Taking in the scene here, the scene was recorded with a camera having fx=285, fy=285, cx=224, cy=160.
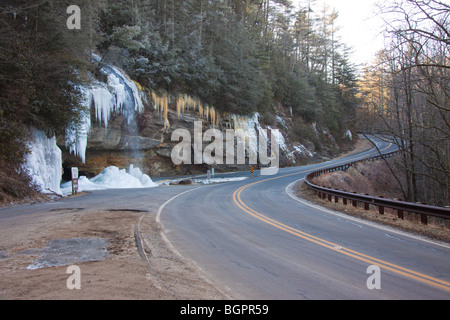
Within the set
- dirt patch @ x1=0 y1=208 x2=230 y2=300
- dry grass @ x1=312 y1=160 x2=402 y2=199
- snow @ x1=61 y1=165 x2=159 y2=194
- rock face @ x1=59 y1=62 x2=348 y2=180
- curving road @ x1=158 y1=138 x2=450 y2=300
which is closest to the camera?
dirt patch @ x1=0 y1=208 x2=230 y2=300

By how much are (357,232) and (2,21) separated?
52.9ft

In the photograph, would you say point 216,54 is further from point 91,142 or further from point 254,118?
point 91,142

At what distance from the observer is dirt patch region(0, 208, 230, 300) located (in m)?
3.31

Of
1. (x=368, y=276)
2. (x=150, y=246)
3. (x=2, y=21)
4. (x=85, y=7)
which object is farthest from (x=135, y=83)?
(x=368, y=276)

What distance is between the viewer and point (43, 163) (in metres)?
15.2

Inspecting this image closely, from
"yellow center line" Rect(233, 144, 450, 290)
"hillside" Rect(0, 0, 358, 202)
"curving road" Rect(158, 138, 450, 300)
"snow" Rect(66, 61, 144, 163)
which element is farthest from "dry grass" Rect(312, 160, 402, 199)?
"yellow center line" Rect(233, 144, 450, 290)

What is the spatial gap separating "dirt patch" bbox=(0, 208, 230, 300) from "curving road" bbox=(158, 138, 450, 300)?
491 mm

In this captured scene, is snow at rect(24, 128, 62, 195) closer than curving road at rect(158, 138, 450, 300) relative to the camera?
No

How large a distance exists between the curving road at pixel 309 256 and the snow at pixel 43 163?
365 inches

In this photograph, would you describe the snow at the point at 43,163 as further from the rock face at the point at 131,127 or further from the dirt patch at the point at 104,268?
the dirt patch at the point at 104,268

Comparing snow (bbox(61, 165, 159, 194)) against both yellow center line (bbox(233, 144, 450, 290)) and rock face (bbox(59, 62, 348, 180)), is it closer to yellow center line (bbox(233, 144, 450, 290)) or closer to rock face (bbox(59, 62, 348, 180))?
rock face (bbox(59, 62, 348, 180))

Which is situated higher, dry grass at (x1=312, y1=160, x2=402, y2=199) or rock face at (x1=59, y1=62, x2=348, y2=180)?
rock face at (x1=59, y1=62, x2=348, y2=180)

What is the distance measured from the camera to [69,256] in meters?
4.78

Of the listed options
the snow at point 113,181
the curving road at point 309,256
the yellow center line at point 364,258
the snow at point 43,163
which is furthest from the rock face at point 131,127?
the yellow center line at point 364,258
